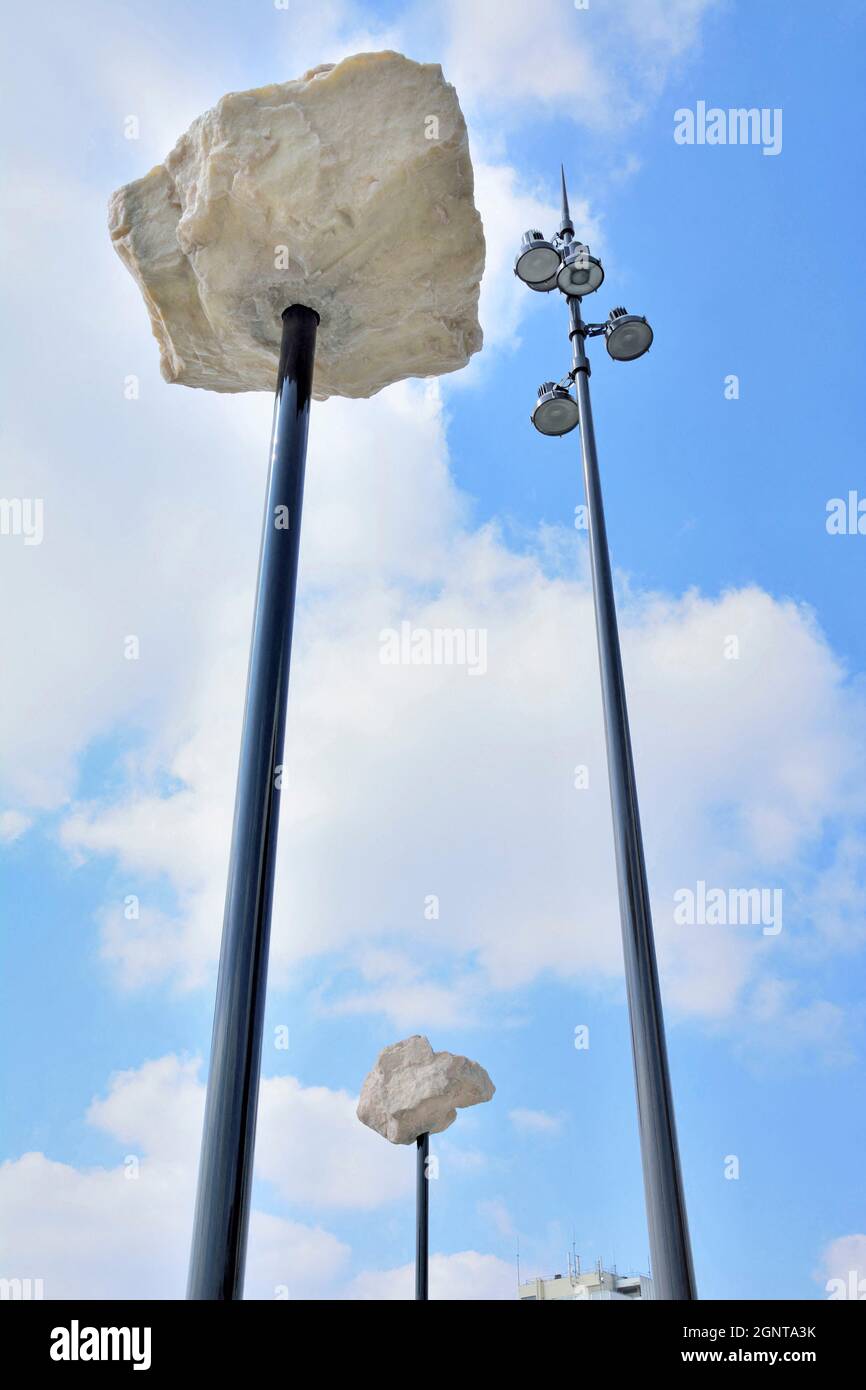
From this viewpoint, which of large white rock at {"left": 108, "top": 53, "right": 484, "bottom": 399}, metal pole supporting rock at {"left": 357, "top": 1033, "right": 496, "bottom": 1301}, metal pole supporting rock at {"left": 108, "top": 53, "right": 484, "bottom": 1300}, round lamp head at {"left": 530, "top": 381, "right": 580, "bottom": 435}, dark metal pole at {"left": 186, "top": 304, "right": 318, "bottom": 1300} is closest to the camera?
dark metal pole at {"left": 186, "top": 304, "right": 318, "bottom": 1300}

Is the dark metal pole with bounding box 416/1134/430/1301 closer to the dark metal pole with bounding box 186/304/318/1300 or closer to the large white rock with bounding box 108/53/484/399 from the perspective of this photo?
the dark metal pole with bounding box 186/304/318/1300

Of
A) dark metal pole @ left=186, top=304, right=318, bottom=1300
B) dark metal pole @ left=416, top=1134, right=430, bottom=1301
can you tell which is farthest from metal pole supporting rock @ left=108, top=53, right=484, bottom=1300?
dark metal pole @ left=416, top=1134, right=430, bottom=1301

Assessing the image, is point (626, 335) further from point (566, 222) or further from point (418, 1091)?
point (418, 1091)

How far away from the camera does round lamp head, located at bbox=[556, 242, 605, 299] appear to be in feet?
24.6

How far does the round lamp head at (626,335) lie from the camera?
7.60 m

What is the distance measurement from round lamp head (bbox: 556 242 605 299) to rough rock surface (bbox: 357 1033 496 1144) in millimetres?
6873

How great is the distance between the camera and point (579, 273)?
7559 mm

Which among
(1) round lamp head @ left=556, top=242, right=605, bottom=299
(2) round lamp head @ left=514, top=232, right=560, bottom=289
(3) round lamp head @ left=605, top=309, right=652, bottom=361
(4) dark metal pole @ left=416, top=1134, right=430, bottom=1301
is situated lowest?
(4) dark metal pole @ left=416, top=1134, right=430, bottom=1301

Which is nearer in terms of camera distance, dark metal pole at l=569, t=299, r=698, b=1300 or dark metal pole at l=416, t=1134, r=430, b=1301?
dark metal pole at l=569, t=299, r=698, b=1300

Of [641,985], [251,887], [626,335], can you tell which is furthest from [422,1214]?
[626,335]
